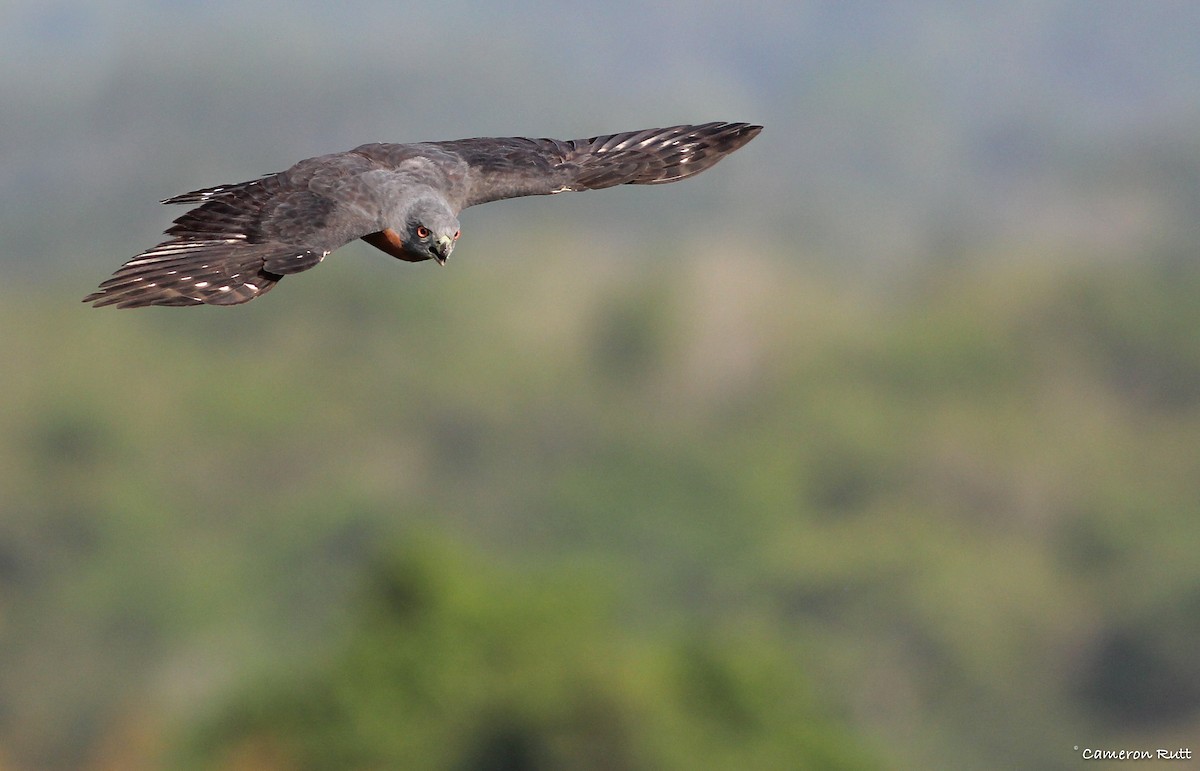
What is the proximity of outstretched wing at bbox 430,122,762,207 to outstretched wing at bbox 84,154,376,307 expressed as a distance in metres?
1.23

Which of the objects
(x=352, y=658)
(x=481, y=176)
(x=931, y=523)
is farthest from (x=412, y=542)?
(x=481, y=176)

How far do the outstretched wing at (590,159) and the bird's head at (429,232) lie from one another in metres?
1.14

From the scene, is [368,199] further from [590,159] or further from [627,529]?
[627,529]

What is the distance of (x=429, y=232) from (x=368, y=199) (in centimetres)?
73

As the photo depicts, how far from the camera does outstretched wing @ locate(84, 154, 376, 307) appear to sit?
13.6 metres

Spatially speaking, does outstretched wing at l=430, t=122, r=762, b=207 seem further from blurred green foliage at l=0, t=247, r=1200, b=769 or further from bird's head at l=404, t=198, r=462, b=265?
blurred green foliage at l=0, t=247, r=1200, b=769

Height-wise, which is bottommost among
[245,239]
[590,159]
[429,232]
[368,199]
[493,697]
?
[493,697]

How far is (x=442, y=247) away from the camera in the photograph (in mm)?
15055

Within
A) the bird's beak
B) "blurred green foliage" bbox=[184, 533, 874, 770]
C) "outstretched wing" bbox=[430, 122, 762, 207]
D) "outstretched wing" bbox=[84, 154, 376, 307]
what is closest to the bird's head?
the bird's beak

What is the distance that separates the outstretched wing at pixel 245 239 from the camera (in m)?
13.6
